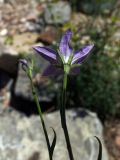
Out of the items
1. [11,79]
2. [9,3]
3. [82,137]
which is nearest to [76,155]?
[82,137]

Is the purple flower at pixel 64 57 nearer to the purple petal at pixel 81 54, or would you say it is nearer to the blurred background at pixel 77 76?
the purple petal at pixel 81 54

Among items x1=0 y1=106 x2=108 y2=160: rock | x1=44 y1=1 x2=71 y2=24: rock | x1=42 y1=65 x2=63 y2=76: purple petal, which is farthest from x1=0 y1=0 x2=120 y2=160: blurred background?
x1=42 y1=65 x2=63 y2=76: purple petal

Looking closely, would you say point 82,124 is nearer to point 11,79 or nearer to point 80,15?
point 11,79

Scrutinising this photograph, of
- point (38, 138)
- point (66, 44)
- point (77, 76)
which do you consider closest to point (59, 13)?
point (77, 76)

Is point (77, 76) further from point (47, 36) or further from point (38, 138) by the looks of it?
point (47, 36)

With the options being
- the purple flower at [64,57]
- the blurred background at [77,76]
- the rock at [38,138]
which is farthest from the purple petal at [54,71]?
the blurred background at [77,76]

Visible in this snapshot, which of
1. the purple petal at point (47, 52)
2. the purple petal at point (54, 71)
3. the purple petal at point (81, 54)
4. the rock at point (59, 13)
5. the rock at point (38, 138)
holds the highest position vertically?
the purple petal at point (47, 52)
